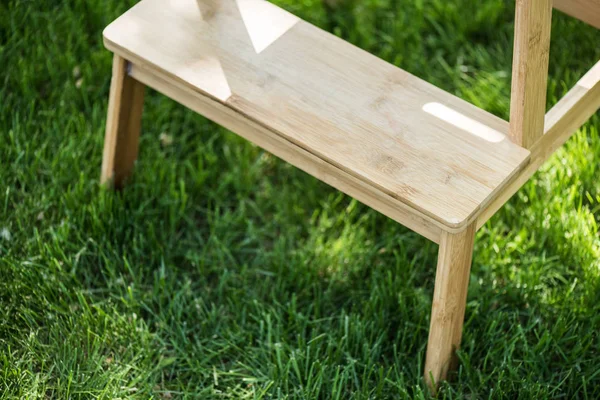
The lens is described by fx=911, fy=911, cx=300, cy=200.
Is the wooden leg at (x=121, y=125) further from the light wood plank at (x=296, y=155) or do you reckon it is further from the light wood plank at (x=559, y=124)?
the light wood plank at (x=559, y=124)

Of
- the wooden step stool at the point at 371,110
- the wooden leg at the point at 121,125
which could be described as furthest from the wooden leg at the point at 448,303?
the wooden leg at the point at 121,125

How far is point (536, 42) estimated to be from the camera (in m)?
1.93

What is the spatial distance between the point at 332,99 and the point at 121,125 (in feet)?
2.35

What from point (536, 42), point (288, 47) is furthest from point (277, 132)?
point (536, 42)

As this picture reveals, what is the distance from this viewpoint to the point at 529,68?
6.39 ft

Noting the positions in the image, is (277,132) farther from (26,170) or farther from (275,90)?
(26,170)

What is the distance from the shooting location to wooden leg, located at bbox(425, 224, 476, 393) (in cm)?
209

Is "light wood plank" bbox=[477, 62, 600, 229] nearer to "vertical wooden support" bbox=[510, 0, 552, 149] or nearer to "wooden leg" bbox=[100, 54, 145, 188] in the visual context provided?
"vertical wooden support" bbox=[510, 0, 552, 149]

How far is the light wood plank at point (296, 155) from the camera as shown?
210 centimetres

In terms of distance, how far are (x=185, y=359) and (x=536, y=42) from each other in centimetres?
125

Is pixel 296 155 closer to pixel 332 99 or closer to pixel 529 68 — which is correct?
pixel 332 99

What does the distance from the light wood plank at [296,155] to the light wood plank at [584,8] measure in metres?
0.76

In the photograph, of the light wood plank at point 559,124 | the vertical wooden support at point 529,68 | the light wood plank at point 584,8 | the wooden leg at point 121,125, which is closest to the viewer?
the vertical wooden support at point 529,68

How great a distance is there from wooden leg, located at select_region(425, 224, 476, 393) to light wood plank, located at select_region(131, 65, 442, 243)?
2.0 inches
